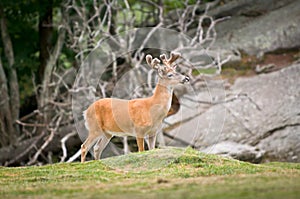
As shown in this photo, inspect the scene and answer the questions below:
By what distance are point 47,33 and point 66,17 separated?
112 cm

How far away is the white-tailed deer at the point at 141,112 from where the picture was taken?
969 centimetres

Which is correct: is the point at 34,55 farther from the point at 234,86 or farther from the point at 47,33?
the point at 234,86

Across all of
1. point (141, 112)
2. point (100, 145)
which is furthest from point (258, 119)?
point (141, 112)

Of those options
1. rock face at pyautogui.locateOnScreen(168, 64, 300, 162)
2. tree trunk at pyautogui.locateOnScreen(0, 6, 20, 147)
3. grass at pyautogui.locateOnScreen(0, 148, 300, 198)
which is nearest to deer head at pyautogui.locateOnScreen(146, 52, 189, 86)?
grass at pyautogui.locateOnScreen(0, 148, 300, 198)

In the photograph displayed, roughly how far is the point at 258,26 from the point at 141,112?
1145 centimetres

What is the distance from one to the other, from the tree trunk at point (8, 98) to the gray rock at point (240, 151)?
6.79m

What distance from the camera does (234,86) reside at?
17.8 m

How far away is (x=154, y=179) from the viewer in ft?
25.5

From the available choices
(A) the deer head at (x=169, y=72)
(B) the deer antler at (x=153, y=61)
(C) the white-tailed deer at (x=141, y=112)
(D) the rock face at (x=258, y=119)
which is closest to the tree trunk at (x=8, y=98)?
(D) the rock face at (x=258, y=119)

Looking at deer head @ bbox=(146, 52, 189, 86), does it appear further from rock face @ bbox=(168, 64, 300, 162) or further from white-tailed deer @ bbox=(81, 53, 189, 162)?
rock face @ bbox=(168, 64, 300, 162)

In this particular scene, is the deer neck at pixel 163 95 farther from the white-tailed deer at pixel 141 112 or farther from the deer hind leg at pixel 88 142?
the deer hind leg at pixel 88 142

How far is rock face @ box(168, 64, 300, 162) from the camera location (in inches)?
595

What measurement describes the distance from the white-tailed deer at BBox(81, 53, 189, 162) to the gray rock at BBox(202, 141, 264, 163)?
4936mm

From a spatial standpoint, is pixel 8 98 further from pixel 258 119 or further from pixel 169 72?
pixel 169 72
